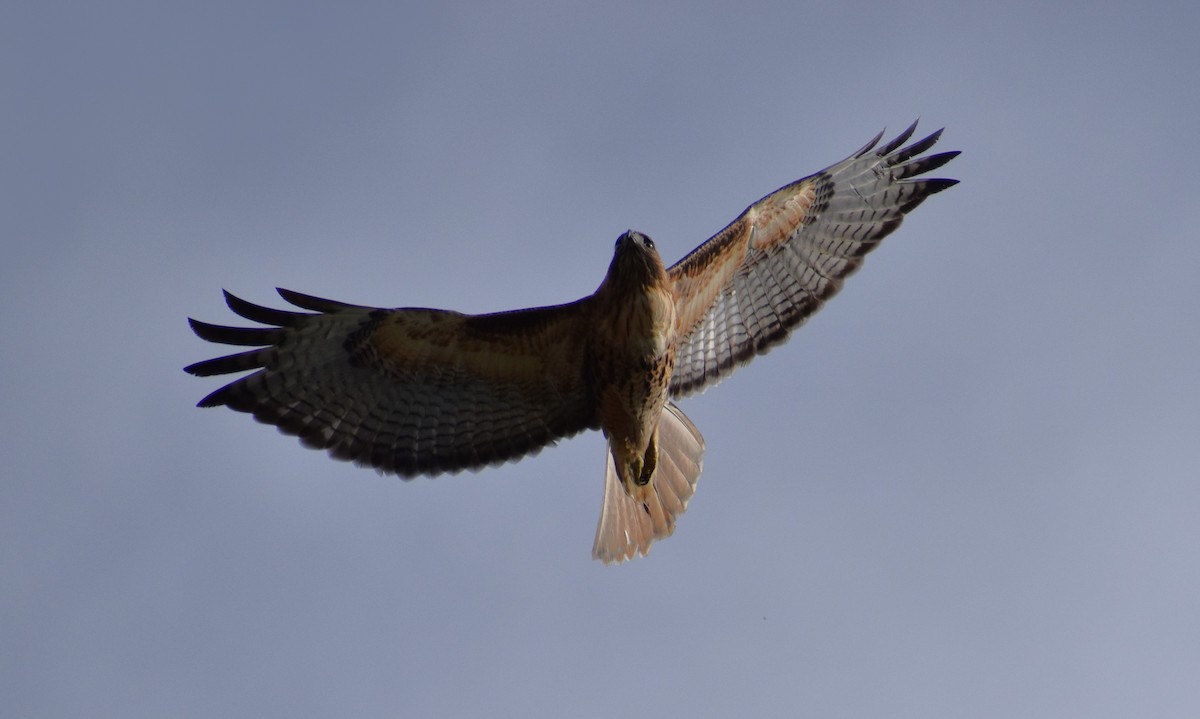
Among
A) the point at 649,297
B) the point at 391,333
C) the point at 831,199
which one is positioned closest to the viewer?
the point at 649,297

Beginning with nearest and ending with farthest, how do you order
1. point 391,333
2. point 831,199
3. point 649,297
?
point 649,297 → point 391,333 → point 831,199

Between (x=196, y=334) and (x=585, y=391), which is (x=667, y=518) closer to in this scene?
(x=585, y=391)

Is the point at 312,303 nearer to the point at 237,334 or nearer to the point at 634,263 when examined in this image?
the point at 237,334

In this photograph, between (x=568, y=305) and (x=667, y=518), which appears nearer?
(x=568, y=305)

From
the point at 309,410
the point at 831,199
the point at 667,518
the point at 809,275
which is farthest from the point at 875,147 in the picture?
the point at 309,410

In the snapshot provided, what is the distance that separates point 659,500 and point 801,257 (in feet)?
6.76

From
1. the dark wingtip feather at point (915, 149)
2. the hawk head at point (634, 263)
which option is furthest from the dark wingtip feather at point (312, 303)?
the dark wingtip feather at point (915, 149)

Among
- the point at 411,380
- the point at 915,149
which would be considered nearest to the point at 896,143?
the point at 915,149

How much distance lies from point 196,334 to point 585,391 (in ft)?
8.41

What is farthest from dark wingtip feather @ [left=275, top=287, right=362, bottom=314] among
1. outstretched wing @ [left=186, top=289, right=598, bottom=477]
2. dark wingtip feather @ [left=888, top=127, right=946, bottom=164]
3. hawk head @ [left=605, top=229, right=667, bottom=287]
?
dark wingtip feather @ [left=888, top=127, right=946, bottom=164]

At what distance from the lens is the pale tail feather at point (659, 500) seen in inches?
352

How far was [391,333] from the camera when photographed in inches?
321

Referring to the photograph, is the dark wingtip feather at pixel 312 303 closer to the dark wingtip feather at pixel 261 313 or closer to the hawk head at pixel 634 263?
the dark wingtip feather at pixel 261 313

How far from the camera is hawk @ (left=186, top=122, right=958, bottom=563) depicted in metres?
7.89
